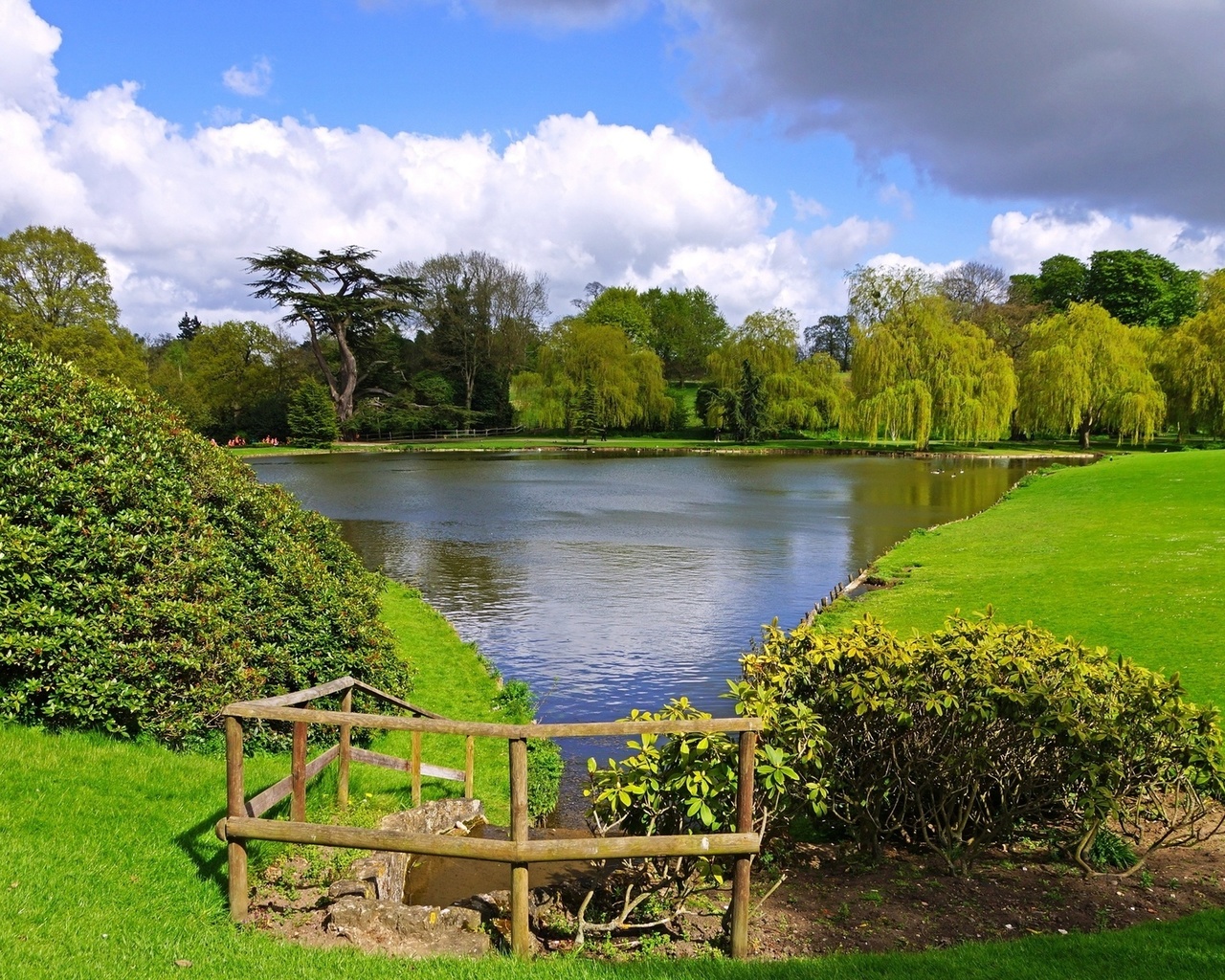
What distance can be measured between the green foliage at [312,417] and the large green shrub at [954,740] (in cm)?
8069

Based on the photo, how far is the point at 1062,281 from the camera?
352 ft

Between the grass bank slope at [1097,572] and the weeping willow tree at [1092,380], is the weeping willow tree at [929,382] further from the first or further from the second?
the grass bank slope at [1097,572]

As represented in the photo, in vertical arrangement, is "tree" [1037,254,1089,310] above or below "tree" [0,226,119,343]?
above

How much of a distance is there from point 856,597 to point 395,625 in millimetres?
9533

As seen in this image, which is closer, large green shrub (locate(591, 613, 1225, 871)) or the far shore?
large green shrub (locate(591, 613, 1225, 871))

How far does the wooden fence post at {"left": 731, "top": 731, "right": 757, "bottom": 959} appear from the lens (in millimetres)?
4938

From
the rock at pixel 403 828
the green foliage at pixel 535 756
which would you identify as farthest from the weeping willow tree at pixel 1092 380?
the rock at pixel 403 828

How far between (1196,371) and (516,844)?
6832 cm

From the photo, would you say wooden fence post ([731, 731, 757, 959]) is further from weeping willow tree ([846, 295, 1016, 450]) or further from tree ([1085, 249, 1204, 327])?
tree ([1085, 249, 1204, 327])

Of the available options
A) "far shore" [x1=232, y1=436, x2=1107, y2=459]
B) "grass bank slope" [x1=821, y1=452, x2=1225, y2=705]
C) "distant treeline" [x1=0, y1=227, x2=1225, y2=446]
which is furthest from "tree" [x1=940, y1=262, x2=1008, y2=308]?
"grass bank slope" [x1=821, y1=452, x2=1225, y2=705]

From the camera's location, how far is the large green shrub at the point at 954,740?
594cm

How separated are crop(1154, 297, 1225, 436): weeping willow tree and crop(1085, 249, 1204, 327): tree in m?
35.8

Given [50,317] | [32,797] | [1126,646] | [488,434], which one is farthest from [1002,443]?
[32,797]

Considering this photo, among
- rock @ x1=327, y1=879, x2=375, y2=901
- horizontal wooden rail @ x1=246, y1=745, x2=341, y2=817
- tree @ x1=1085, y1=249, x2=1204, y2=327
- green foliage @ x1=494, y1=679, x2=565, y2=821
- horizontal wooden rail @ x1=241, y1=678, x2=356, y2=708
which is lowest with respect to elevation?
green foliage @ x1=494, y1=679, x2=565, y2=821
